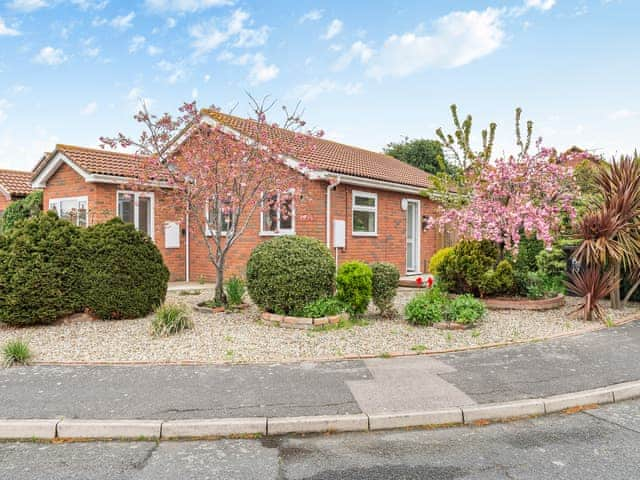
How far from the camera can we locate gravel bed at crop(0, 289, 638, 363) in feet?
19.1

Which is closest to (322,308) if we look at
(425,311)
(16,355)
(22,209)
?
(425,311)

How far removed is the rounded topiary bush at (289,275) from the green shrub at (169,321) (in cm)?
119

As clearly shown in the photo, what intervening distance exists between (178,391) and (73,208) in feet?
33.0

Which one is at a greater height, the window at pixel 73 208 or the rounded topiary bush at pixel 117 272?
the window at pixel 73 208

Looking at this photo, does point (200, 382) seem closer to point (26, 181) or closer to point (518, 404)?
point (518, 404)

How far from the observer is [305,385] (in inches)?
185

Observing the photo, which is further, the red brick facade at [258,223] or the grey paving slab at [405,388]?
the red brick facade at [258,223]

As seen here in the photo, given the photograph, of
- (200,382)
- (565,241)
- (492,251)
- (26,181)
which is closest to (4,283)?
(200,382)

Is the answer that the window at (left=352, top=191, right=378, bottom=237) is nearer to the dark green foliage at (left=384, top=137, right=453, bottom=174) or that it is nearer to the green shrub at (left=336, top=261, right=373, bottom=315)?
the green shrub at (left=336, top=261, right=373, bottom=315)

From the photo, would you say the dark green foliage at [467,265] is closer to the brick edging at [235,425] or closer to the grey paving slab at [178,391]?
the grey paving slab at [178,391]

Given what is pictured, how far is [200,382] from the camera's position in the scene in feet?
15.7

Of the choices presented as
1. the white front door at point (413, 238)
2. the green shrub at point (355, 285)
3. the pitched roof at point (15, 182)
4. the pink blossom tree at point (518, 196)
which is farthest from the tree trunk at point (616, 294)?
the pitched roof at point (15, 182)

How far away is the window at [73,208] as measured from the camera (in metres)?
12.2

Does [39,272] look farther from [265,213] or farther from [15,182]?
[15,182]
